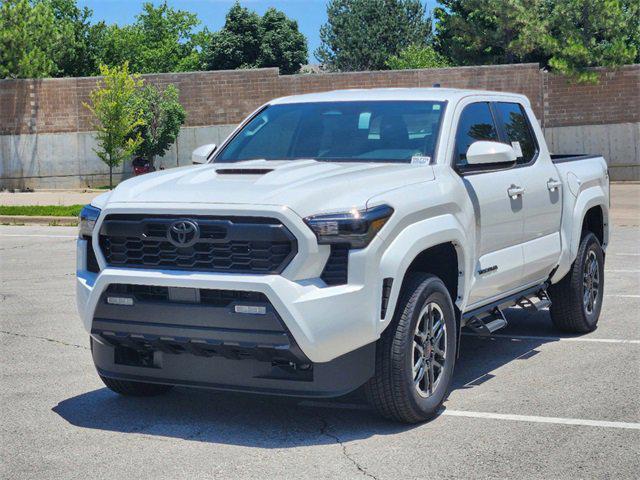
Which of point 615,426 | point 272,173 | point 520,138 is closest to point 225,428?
point 272,173

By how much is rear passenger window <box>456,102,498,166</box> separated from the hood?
602 millimetres

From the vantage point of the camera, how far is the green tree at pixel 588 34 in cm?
3425

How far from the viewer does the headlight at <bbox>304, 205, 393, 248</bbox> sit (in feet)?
19.5

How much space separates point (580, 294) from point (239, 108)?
26.2m

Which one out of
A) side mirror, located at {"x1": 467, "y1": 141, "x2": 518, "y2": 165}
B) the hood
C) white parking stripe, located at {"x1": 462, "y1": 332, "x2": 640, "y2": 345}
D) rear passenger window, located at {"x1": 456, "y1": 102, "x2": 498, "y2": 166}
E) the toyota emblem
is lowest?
white parking stripe, located at {"x1": 462, "y1": 332, "x2": 640, "y2": 345}

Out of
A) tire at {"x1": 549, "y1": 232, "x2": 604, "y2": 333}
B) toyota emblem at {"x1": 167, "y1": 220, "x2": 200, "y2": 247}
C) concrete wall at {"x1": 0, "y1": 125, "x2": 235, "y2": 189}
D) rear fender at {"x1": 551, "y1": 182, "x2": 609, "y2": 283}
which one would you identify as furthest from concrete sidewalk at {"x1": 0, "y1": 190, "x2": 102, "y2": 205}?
toyota emblem at {"x1": 167, "y1": 220, "x2": 200, "y2": 247}

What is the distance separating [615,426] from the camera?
6.50 meters

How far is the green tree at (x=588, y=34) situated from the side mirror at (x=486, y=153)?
2801cm

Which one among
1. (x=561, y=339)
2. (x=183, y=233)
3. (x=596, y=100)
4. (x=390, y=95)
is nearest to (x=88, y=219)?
(x=183, y=233)

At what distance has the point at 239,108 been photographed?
34.8 metres

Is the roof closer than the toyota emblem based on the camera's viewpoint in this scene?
No

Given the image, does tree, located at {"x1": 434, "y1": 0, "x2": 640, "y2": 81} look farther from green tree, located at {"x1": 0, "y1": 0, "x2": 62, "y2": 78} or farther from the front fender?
the front fender

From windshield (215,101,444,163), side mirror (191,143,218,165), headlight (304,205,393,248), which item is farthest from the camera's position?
side mirror (191,143,218,165)

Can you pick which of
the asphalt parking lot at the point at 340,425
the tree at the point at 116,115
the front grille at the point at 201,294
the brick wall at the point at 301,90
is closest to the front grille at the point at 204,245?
the front grille at the point at 201,294
